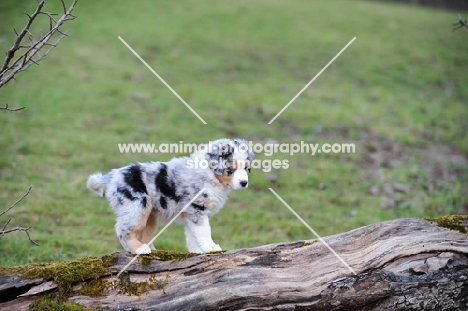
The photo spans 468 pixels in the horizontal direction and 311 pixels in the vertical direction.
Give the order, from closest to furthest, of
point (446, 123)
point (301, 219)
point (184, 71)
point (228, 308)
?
point (228, 308) → point (301, 219) → point (446, 123) → point (184, 71)

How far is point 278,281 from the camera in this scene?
5.55m

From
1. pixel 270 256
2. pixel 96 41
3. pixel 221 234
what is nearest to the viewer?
pixel 270 256

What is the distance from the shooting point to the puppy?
21.4 feet

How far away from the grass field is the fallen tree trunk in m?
3.22

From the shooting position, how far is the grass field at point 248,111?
11195 mm

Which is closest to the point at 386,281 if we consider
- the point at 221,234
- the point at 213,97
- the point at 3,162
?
the point at 221,234

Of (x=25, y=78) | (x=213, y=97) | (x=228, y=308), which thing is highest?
(x=25, y=78)

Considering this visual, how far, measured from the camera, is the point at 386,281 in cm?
553

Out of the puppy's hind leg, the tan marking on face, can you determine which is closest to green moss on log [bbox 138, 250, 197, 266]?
the puppy's hind leg

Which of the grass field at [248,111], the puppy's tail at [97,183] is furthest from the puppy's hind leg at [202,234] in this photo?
the grass field at [248,111]

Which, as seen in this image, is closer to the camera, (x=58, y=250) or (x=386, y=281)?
(x=386, y=281)

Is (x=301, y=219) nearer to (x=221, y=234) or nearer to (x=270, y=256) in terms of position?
(x=221, y=234)

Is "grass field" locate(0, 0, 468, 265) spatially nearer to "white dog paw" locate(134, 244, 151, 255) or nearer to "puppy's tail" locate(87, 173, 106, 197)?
"puppy's tail" locate(87, 173, 106, 197)

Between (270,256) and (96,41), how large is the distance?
19306 millimetres
